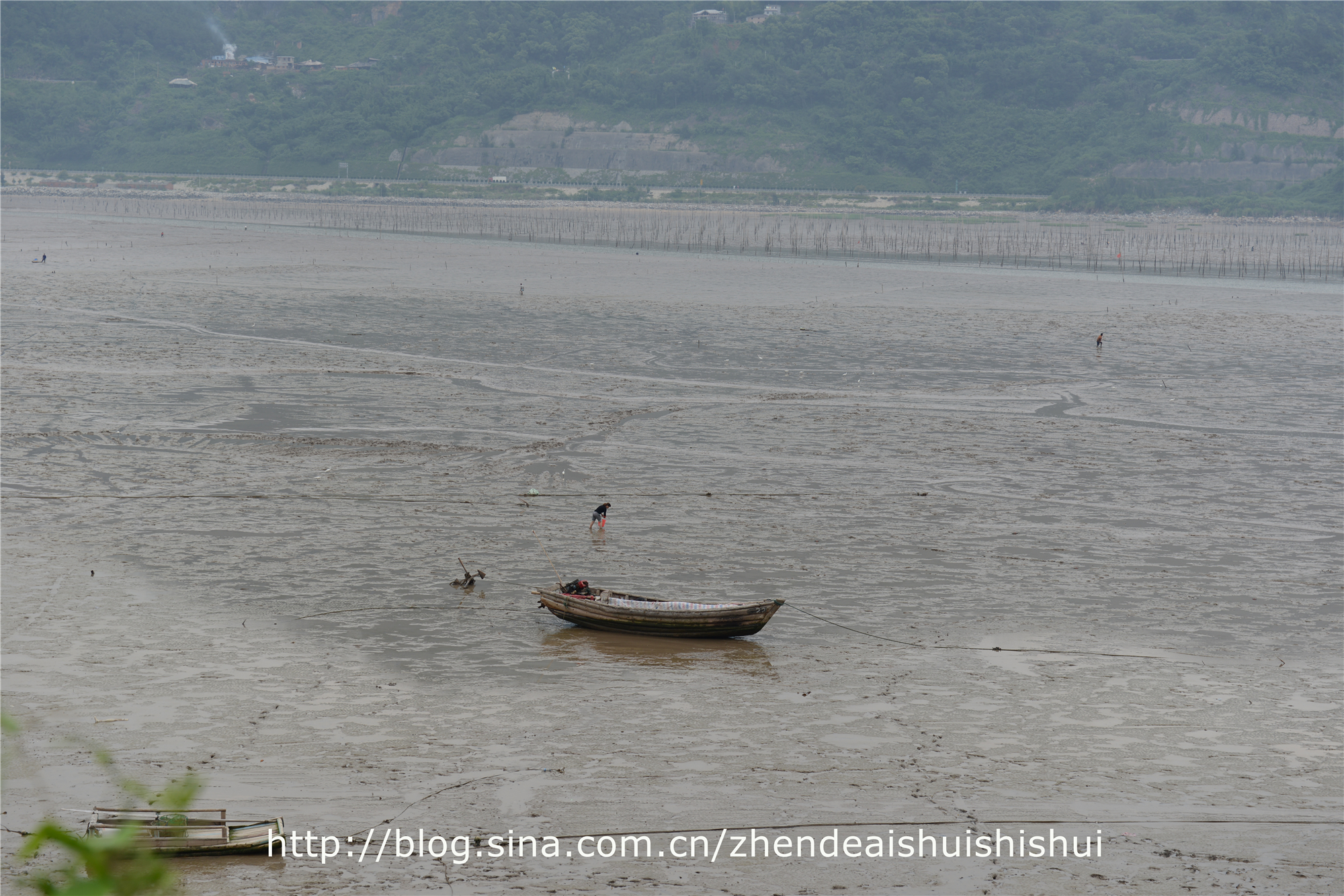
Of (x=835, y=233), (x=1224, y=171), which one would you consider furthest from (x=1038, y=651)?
(x=1224, y=171)

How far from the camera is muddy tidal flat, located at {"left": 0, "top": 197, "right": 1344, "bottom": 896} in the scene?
14.4 meters

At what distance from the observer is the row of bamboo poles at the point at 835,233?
349 feet

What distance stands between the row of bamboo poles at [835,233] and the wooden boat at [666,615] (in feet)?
277

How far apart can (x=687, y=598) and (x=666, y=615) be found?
259cm

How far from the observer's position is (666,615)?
2045cm

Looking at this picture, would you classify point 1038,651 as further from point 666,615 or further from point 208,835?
point 208,835

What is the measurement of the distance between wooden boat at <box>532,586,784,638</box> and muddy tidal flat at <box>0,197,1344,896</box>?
0.35 meters

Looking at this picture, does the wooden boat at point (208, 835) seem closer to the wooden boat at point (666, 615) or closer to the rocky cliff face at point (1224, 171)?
the wooden boat at point (666, 615)

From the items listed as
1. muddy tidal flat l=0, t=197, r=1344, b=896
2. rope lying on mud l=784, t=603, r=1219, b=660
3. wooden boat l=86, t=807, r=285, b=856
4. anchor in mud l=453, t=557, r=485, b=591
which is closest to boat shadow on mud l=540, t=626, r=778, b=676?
muddy tidal flat l=0, t=197, r=1344, b=896

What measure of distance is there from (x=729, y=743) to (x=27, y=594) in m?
13.5

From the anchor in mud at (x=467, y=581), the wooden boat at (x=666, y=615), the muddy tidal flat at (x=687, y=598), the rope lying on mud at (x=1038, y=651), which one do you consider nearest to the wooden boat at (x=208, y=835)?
the muddy tidal flat at (x=687, y=598)

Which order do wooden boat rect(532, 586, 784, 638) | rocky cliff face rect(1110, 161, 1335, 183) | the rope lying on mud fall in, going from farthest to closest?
rocky cliff face rect(1110, 161, 1335, 183) < the rope lying on mud < wooden boat rect(532, 586, 784, 638)

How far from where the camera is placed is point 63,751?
52.5ft

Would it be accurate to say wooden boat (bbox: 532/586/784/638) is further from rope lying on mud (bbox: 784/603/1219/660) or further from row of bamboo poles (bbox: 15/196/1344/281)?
row of bamboo poles (bbox: 15/196/1344/281)
